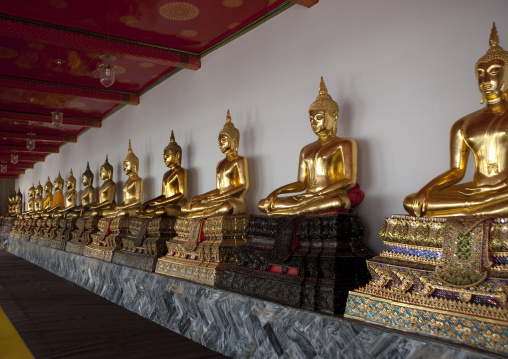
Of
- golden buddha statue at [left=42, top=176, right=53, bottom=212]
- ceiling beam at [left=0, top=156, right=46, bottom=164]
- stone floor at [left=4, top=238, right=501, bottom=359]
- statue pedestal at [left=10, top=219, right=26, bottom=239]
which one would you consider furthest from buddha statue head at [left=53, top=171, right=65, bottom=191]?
stone floor at [left=4, top=238, right=501, bottom=359]

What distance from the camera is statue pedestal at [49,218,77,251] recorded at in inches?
272

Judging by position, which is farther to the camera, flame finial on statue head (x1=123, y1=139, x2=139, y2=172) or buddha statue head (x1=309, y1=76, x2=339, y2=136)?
flame finial on statue head (x1=123, y1=139, x2=139, y2=172)

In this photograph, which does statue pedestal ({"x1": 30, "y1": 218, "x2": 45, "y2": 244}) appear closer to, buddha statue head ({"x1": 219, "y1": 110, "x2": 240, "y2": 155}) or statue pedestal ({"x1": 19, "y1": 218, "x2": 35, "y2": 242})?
statue pedestal ({"x1": 19, "y1": 218, "x2": 35, "y2": 242})

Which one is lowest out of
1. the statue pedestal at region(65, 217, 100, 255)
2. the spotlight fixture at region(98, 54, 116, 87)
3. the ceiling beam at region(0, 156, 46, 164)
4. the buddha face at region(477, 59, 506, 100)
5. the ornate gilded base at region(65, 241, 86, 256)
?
the ornate gilded base at region(65, 241, 86, 256)

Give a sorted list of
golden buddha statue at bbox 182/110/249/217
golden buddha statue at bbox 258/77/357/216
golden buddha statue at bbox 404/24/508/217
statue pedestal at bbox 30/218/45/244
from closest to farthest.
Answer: golden buddha statue at bbox 404/24/508/217 < golden buddha statue at bbox 258/77/357/216 < golden buddha statue at bbox 182/110/249/217 < statue pedestal at bbox 30/218/45/244

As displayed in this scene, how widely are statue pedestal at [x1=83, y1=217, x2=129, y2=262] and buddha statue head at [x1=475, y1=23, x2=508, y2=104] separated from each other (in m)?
4.01

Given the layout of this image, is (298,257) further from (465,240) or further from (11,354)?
(11,354)

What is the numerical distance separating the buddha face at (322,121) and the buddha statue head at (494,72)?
1041 millimetres

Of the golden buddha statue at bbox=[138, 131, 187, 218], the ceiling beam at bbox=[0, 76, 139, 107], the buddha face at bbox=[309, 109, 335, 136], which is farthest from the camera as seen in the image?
the ceiling beam at bbox=[0, 76, 139, 107]

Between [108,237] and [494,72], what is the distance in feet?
14.3

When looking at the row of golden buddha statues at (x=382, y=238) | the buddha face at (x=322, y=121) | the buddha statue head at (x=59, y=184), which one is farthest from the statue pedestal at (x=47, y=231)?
the buddha face at (x=322, y=121)

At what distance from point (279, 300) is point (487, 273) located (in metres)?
1.18

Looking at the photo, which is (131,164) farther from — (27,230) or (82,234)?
(27,230)

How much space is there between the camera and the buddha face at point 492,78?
2.12m
